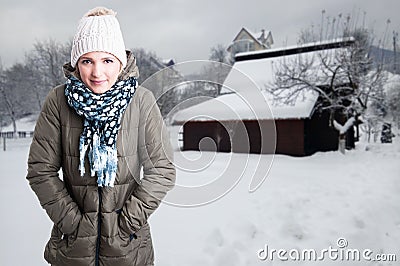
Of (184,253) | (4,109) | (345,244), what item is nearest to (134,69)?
(184,253)

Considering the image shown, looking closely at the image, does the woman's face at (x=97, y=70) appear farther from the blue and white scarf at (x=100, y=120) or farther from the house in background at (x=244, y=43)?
the house in background at (x=244, y=43)

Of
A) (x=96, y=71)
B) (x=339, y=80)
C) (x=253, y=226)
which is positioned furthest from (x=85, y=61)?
(x=339, y=80)

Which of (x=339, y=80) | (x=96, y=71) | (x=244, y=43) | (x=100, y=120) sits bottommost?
(x=100, y=120)

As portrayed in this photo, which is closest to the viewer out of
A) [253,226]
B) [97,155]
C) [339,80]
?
[97,155]

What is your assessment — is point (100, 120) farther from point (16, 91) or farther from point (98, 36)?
point (16, 91)

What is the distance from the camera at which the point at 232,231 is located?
2453mm

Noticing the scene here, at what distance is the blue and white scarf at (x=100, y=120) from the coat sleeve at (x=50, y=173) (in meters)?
0.08

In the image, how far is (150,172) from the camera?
1.09m

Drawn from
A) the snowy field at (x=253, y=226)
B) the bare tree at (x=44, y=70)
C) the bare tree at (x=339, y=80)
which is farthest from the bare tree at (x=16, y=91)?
the bare tree at (x=339, y=80)

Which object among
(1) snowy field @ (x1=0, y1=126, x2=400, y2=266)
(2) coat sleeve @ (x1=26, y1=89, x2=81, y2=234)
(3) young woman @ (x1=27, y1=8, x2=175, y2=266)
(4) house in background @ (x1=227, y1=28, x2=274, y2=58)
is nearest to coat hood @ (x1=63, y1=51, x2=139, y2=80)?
(3) young woman @ (x1=27, y1=8, x2=175, y2=266)

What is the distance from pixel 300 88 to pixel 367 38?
2685 millimetres

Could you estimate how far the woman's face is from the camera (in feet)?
3.40

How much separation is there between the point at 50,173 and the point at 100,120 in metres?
0.22

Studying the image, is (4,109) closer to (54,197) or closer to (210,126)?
(210,126)
